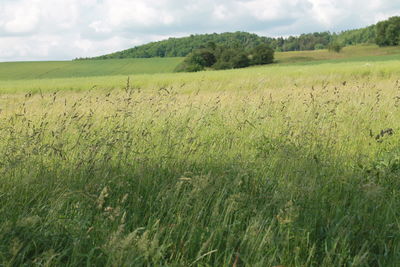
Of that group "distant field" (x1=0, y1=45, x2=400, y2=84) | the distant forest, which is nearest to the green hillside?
the distant forest

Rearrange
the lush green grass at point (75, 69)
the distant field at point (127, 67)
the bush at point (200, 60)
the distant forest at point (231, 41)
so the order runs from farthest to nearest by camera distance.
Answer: the distant forest at point (231, 41) → the bush at point (200, 60) → the lush green grass at point (75, 69) → the distant field at point (127, 67)

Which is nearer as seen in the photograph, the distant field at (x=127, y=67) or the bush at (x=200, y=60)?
the distant field at (x=127, y=67)

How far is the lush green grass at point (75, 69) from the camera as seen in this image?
228 feet

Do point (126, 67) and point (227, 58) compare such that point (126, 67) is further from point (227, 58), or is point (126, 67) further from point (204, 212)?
point (204, 212)

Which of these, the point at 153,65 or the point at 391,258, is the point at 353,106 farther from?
the point at 153,65

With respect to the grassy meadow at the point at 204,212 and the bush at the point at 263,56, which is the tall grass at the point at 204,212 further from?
the bush at the point at 263,56

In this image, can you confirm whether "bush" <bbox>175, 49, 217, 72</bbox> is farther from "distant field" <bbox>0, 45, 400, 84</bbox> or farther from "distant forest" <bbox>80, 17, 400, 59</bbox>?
"distant forest" <bbox>80, 17, 400, 59</bbox>

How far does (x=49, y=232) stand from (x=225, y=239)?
1.18 m

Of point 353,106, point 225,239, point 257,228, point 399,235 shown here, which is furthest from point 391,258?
point 353,106

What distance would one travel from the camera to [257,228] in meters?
2.78

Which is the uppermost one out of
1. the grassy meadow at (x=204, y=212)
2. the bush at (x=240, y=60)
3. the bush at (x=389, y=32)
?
the bush at (x=389, y=32)

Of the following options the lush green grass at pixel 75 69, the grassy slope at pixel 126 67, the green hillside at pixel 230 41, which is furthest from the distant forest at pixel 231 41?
the grassy slope at pixel 126 67

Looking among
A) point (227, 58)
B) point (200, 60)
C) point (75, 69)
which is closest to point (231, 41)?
point (200, 60)

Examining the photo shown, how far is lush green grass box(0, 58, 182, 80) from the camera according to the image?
69375mm
